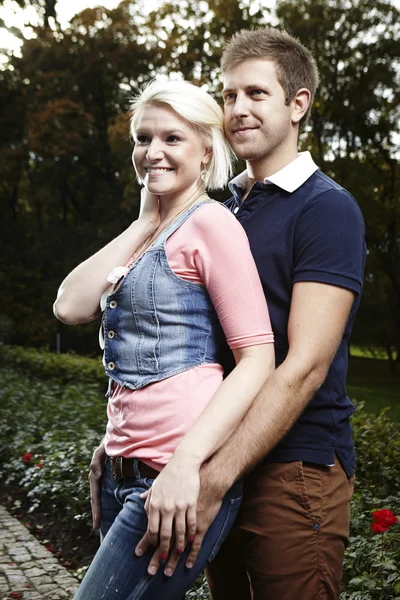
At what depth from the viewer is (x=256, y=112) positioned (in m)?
2.25

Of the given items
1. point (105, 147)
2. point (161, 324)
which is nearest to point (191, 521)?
point (161, 324)

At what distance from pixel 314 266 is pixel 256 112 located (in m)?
0.55

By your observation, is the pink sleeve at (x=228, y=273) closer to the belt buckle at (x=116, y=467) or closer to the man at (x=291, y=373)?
the man at (x=291, y=373)

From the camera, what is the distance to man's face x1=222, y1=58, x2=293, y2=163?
2.25 m

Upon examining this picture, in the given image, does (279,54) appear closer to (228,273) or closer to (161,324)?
(228,273)

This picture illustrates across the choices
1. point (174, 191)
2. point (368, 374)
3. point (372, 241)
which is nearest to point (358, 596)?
point (174, 191)

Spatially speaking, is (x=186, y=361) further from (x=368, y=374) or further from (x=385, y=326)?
(x=368, y=374)

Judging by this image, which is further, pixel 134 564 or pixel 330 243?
pixel 330 243

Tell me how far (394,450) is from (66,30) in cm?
2125

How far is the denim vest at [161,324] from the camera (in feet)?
6.48

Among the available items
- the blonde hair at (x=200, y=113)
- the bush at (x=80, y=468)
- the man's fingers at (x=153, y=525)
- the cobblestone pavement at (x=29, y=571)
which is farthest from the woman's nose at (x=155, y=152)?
the cobblestone pavement at (x=29, y=571)

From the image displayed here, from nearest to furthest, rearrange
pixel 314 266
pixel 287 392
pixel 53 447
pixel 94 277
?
pixel 287 392 < pixel 314 266 < pixel 94 277 < pixel 53 447

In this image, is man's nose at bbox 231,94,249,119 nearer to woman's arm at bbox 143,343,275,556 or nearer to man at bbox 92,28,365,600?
man at bbox 92,28,365,600

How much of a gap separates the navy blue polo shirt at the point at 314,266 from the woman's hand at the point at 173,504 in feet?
1.21
